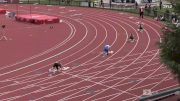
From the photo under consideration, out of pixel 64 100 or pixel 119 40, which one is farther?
pixel 119 40

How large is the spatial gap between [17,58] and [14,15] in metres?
16.0

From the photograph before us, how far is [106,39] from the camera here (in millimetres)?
28500

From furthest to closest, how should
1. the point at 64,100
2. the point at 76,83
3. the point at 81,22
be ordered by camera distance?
the point at 81,22, the point at 76,83, the point at 64,100

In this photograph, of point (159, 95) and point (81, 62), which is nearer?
point (159, 95)

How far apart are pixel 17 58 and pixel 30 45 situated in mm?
3775

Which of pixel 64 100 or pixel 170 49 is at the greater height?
pixel 170 49

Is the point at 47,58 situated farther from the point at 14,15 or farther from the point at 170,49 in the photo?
the point at 14,15

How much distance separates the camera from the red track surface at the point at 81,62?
17203 millimetres

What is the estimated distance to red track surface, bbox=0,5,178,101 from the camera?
17.2m

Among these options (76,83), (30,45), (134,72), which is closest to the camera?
(76,83)

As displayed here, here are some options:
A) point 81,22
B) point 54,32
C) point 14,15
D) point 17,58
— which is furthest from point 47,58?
point 14,15

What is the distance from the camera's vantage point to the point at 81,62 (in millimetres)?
22047

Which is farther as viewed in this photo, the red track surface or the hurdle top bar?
the red track surface

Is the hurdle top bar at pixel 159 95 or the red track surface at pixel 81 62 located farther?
the red track surface at pixel 81 62
